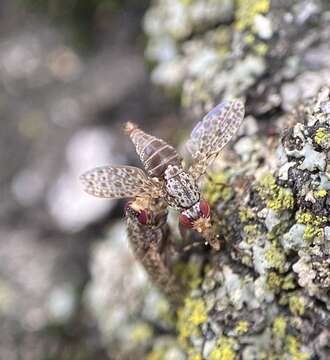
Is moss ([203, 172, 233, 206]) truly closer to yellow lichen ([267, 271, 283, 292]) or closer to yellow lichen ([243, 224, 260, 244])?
yellow lichen ([243, 224, 260, 244])

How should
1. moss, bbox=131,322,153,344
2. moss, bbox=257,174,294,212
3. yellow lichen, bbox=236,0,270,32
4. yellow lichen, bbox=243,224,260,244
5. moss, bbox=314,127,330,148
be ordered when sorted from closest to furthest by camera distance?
moss, bbox=314,127,330,148 < moss, bbox=257,174,294,212 < yellow lichen, bbox=243,224,260,244 < yellow lichen, bbox=236,0,270,32 < moss, bbox=131,322,153,344

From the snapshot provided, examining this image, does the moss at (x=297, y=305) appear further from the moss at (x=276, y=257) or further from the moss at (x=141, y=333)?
the moss at (x=141, y=333)

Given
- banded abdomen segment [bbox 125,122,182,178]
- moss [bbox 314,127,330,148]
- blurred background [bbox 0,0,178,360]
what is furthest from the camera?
blurred background [bbox 0,0,178,360]

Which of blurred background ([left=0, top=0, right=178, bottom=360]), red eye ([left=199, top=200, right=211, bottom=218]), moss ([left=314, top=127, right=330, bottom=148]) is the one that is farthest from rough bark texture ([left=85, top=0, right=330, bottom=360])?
blurred background ([left=0, top=0, right=178, bottom=360])

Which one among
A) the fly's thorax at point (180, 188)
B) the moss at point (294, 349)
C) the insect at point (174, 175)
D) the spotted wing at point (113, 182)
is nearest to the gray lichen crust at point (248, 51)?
the insect at point (174, 175)

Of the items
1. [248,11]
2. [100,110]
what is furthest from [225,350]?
[100,110]

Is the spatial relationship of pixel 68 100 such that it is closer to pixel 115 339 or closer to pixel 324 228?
pixel 115 339

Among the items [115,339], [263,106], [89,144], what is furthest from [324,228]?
[89,144]
